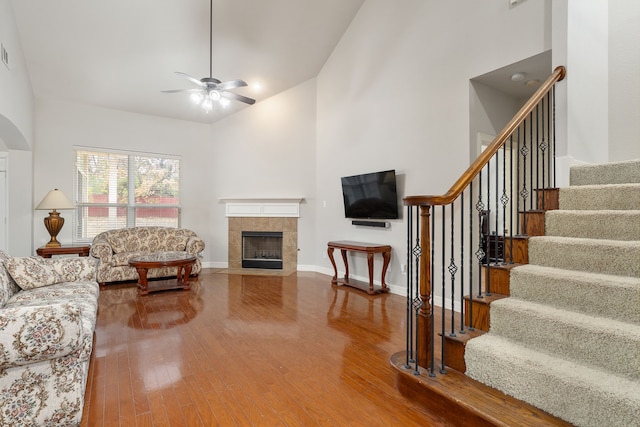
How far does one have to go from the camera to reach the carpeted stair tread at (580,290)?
172cm

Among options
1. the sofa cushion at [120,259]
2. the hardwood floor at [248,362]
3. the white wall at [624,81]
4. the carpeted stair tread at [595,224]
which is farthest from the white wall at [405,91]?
the sofa cushion at [120,259]

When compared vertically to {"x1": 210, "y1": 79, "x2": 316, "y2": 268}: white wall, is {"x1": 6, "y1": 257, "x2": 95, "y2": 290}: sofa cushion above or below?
below

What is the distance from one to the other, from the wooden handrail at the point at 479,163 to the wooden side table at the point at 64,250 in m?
5.80

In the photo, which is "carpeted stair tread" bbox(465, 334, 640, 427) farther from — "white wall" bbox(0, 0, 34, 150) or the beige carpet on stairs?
"white wall" bbox(0, 0, 34, 150)

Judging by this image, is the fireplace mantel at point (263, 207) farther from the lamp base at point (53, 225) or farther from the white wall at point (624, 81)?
the white wall at point (624, 81)

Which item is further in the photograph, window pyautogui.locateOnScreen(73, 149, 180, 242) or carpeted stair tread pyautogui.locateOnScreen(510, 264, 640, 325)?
window pyautogui.locateOnScreen(73, 149, 180, 242)

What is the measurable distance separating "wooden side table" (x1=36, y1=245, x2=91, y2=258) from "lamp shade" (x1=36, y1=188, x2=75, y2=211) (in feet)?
2.15

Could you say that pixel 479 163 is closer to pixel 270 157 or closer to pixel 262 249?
pixel 270 157

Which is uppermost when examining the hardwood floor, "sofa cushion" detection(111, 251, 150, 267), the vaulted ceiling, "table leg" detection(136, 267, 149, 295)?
the vaulted ceiling

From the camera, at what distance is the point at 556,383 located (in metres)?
1.56

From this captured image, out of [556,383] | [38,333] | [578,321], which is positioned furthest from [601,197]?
[38,333]

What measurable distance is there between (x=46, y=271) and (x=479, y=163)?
13.1 ft

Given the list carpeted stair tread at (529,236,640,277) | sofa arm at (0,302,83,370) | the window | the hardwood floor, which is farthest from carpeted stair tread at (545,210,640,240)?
the window

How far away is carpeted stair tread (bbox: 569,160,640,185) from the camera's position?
8.25 feet
